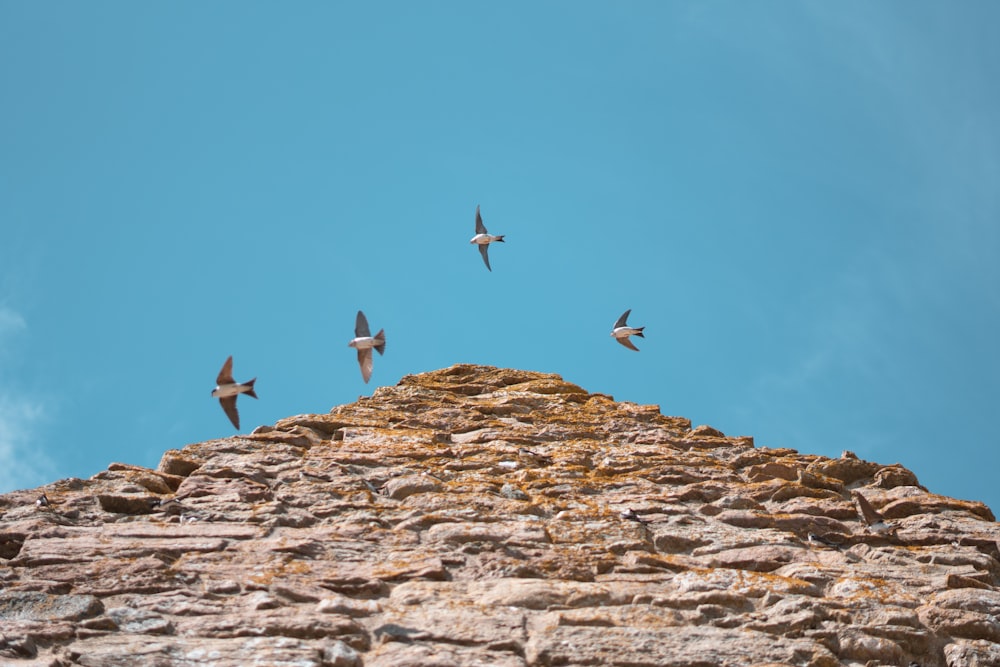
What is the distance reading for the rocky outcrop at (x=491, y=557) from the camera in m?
10.4

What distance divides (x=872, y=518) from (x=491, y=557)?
16.5ft

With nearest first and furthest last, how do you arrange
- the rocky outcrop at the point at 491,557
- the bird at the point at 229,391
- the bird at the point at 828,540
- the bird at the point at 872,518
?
1. the rocky outcrop at the point at 491,557
2. the bird at the point at 828,540
3. the bird at the point at 872,518
4. the bird at the point at 229,391

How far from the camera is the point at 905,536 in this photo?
13.7 m

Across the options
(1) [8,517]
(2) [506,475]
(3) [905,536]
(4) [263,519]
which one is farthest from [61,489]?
(3) [905,536]

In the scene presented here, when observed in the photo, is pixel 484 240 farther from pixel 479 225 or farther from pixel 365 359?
pixel 365 359

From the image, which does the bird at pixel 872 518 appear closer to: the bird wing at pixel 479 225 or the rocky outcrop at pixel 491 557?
the rocky outcrop at pixel 491 557

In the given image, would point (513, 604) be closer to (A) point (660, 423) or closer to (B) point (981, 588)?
(B) point (981, 588)

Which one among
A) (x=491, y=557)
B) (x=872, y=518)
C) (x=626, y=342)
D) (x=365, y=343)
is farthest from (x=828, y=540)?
(x=626, y=342)

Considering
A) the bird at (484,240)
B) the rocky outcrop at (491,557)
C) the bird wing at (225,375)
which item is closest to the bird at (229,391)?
the bird wing at (225,375)

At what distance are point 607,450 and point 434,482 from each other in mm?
3230

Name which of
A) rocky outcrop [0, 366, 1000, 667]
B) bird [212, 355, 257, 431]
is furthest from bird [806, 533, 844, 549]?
bird [212, 355, 257, 431]

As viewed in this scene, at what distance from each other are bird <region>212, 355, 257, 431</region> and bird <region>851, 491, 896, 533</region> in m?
9.94

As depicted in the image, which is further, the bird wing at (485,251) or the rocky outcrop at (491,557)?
the bird wing at (485,251)

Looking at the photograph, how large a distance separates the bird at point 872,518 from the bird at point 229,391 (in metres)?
9.94
